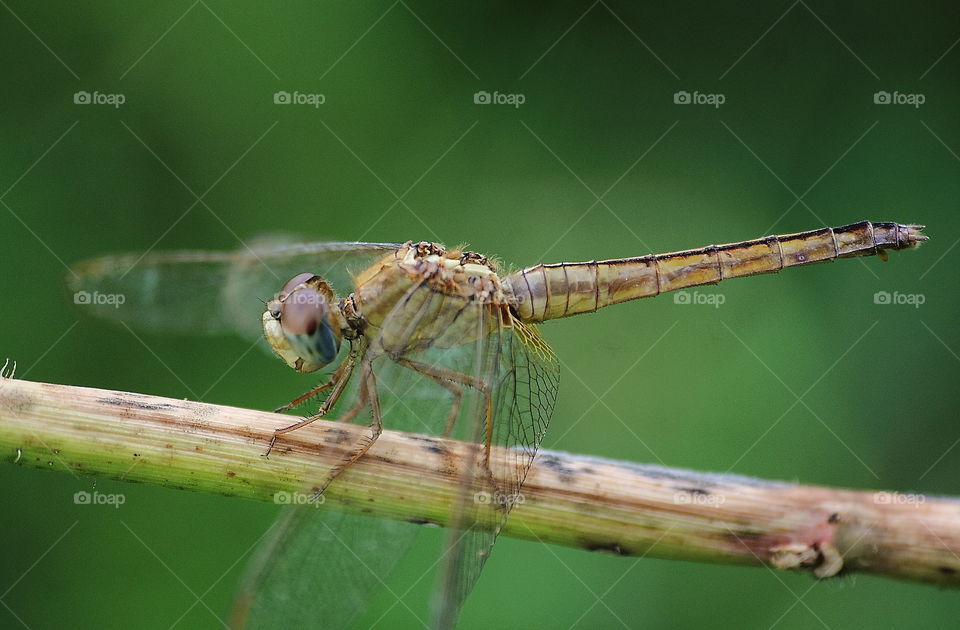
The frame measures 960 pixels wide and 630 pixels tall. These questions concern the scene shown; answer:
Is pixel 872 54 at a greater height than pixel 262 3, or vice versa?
pixel 262 3

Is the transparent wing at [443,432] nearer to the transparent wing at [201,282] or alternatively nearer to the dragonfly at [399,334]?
the dragonfly at [399,334]

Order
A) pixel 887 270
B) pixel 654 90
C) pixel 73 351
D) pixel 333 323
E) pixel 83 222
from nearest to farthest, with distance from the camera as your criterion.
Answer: pixel 333 323, pixel 73 351, pixel 83 222, pixel 887 270, pixel 654 90

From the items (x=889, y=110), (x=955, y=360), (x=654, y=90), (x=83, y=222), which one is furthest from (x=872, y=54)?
(x=83, y=222)

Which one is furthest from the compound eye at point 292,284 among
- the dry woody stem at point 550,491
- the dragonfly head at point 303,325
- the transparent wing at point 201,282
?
the dry woody stem at point 550,491

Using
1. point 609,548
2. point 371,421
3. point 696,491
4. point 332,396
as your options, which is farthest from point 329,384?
point 696,491

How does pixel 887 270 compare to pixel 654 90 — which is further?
pixel 654 90

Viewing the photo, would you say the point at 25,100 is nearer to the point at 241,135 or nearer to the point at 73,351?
the point at 241,135

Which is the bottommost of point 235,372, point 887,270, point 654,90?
point 235,372

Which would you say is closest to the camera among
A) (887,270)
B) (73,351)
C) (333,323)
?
(333,323)
